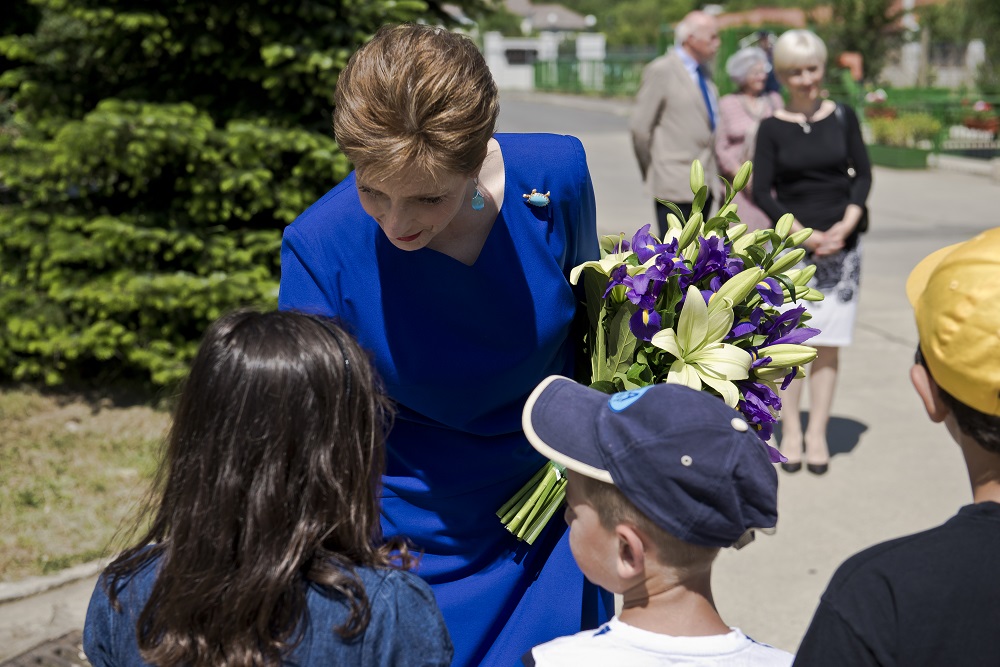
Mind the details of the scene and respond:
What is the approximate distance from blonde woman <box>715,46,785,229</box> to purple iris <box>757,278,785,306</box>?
3461 mm

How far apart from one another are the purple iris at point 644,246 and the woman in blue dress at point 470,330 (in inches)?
5.7

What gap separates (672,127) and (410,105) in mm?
4600

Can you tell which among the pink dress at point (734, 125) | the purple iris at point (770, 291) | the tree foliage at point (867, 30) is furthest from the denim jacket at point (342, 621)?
the tree foliage at point (867, 30)

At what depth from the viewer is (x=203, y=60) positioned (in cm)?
541

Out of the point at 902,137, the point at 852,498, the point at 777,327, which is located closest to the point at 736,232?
the point at 777,327

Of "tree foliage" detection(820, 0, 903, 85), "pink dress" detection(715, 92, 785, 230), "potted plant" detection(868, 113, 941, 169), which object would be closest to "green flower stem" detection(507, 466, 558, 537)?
"pink dress" detection(715, 92, 785, 230)

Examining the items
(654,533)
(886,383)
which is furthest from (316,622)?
(886,383)

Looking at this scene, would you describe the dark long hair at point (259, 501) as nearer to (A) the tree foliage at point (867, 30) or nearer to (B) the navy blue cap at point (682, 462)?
(B) the navy blue cap at point (682, 462)

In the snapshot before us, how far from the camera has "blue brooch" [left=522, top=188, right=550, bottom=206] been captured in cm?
217

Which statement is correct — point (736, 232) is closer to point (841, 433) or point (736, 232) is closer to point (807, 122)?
point (807, 122)

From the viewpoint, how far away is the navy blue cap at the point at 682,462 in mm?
1456

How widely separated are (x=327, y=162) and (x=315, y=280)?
11.1 ft

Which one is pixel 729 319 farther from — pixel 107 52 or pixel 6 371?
pixel 6 371

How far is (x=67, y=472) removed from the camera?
15.3 feet
